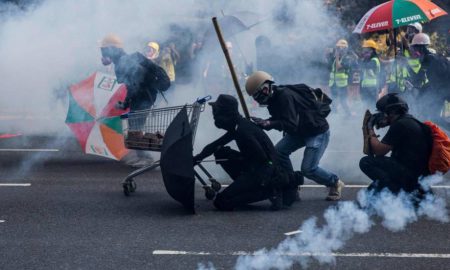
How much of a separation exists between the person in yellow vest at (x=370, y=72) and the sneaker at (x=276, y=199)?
691cm

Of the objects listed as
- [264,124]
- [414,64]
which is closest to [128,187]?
[264,124]

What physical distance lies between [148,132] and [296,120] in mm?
1584

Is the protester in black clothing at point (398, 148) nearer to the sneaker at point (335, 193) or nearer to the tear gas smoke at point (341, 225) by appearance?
the tear gas smoke at point (341, 225)

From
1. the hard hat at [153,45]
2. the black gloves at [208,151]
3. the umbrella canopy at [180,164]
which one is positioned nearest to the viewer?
the umbrella canopy at [180,164]

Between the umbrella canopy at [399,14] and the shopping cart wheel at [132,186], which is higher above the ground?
the umbrella canopy at [399,14]

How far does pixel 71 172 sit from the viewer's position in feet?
31.2

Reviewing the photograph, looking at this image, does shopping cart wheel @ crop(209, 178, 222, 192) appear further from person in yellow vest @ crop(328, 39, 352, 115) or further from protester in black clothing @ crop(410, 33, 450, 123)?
person in yellow vest @ crop(328, 39, 352, 115)

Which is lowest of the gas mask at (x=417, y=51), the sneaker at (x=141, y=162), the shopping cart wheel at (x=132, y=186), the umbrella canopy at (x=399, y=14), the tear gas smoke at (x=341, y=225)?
the tear gas smoke at (x=341, y=225)

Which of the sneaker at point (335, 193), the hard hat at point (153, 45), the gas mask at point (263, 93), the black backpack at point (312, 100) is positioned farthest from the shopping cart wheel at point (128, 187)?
the hard hat at point (153, 45)

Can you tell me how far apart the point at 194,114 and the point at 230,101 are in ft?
1.64

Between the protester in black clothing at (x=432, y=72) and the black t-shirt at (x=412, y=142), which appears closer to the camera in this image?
the black t-shirt at (x=412, y=142)

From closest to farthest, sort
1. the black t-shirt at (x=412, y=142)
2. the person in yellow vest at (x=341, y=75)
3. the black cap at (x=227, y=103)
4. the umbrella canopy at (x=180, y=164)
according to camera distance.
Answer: the umbrella canopy at (x=180, y=164)
the black t-shirt at (x=412, y=142)
the black cap at (x=227, y=103)
the person in yellow vest at (x=341, y=75)

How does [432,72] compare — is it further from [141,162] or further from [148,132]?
[148,132]

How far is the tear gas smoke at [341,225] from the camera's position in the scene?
5840mm
